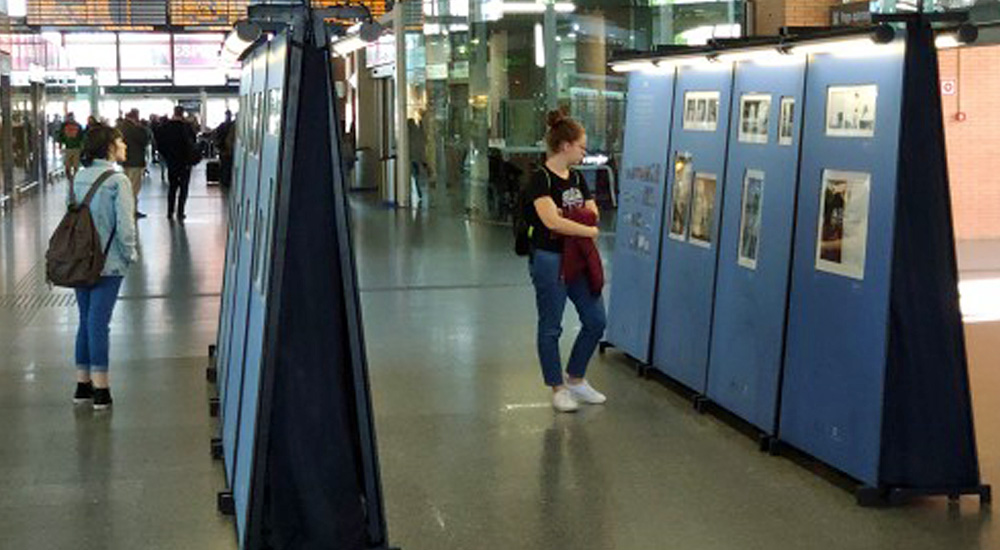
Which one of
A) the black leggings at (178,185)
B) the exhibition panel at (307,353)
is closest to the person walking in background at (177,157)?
the black leggings at (178,185)

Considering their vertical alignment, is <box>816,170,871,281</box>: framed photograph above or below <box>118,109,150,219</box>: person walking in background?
above

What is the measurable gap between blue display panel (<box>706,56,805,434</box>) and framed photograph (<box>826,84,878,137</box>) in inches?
11.5

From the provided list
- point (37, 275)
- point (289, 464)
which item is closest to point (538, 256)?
point (289, 464)

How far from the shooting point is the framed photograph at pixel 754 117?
286 inches

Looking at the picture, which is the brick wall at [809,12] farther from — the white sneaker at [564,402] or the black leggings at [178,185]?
the black leggings at [178,185]

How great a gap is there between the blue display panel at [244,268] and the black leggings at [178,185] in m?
15.0

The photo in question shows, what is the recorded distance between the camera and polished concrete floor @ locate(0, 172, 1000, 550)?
5.75 m

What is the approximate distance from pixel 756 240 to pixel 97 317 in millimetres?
3472

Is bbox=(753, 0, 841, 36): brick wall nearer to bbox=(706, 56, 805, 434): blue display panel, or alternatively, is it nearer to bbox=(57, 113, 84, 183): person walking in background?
bbox=(706, 56, 805, 434): blue display panel

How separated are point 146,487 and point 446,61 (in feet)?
54.3

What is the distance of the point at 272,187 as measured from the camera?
204 inches

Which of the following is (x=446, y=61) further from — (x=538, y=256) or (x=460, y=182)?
(x=538, y=256)

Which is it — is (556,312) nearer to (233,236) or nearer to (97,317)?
(233,236)

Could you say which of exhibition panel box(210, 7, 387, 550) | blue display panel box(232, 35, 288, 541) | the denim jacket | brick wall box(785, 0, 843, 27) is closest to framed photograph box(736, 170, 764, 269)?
blue display panel box(232, 35, 288, 541)
